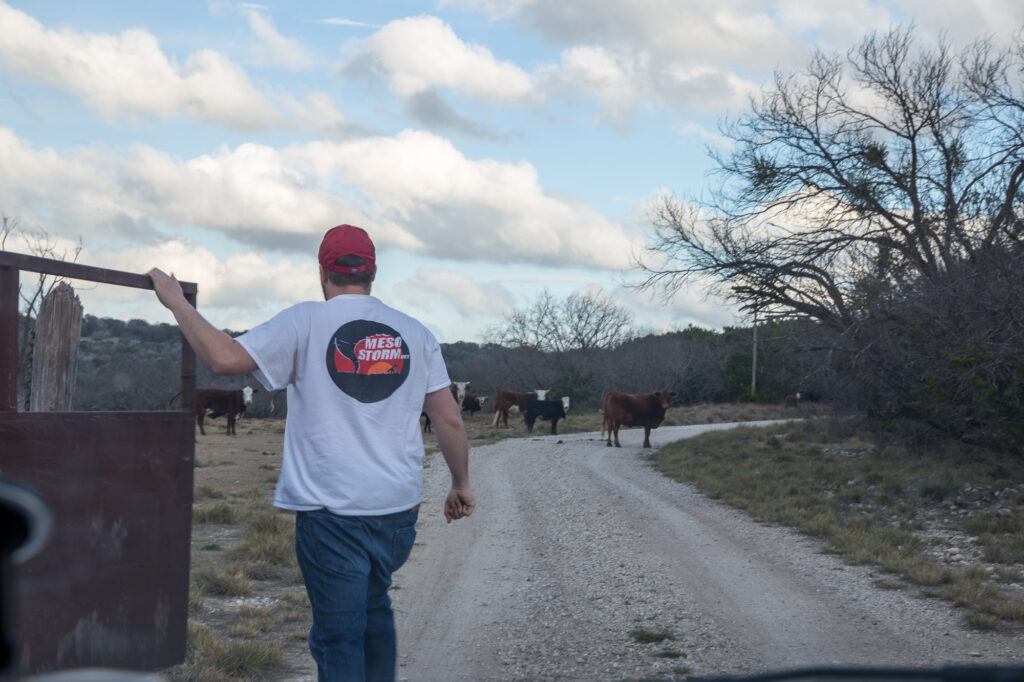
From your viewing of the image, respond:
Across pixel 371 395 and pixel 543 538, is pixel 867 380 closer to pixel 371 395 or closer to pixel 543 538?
pixel 543 538

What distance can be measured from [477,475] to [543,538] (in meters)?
7.14

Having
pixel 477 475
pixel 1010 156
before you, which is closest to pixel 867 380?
pixel 1010 156

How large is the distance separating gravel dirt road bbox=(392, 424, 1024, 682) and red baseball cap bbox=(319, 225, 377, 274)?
9.21 feet

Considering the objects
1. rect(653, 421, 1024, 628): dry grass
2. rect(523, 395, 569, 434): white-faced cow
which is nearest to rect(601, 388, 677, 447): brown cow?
rect(653, 421, 1024, 628): dry grass

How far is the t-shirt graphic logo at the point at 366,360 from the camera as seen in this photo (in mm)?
3588

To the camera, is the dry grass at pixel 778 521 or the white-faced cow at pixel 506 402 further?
the white-faced cow at pixel 506 402

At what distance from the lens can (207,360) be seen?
340 cm

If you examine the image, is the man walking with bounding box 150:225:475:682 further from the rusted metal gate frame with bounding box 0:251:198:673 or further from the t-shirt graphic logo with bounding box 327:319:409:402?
the rusted metal gate frame with bounding box 0:251:198:673

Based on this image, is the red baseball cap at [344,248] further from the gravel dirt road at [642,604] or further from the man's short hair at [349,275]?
the gravel dirt road at [642,604]

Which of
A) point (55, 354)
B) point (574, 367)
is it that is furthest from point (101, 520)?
point (574, 367)

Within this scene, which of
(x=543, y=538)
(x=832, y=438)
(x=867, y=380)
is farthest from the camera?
(x=832, y=438)

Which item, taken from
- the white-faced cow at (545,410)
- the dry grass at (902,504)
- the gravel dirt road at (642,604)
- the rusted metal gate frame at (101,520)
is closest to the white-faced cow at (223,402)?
the white-faced cow at (545,410)

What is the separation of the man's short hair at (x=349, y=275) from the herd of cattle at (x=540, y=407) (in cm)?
1731

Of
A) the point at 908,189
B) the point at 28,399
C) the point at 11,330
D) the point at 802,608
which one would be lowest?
the point at 802,608
